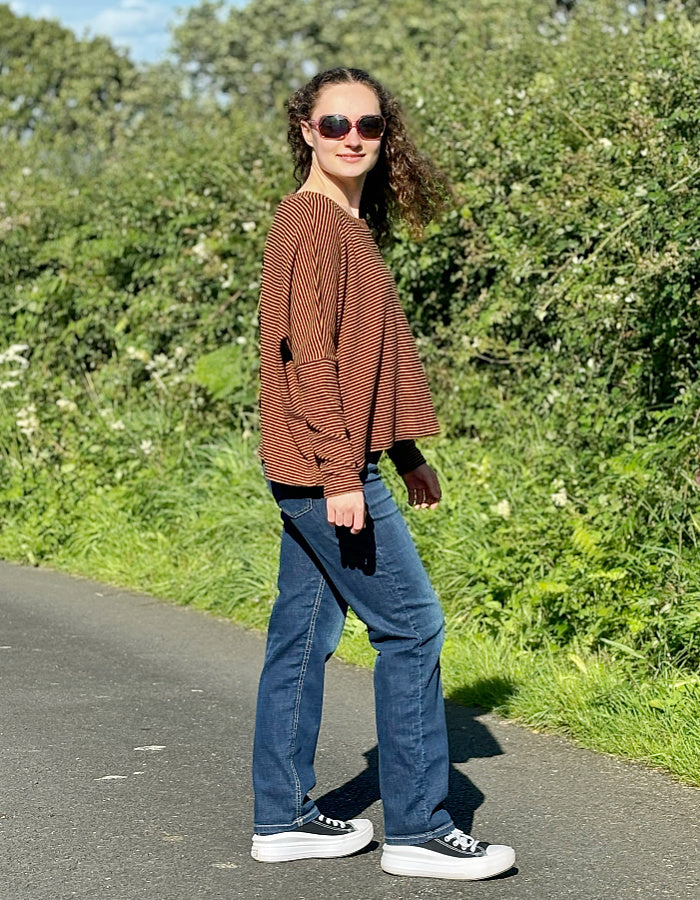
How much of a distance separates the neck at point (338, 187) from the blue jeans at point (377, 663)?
2.39ft

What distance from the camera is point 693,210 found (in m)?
6.77

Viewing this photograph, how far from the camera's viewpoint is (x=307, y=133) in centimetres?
393

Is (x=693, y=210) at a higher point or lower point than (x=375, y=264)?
higher

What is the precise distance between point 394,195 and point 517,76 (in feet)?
20.5

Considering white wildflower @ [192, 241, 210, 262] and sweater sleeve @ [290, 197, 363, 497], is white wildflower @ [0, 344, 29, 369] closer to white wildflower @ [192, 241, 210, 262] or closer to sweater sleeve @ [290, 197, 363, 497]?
white wildflower @ [192, 241, 210, 262]

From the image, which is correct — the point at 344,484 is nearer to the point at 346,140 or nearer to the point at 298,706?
the point at 298,706

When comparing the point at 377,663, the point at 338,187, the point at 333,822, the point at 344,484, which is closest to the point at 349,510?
the point at 344,484

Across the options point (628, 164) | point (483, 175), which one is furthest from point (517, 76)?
point (628, 164)

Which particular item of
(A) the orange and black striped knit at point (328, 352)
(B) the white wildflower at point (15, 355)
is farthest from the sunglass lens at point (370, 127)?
(B) the white wildflower at point (15, 355)

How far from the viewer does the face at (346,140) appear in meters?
3.80

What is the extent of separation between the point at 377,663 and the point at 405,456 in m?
0.62

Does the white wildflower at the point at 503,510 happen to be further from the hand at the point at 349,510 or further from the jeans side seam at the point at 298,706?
the hand at the point at 349,510

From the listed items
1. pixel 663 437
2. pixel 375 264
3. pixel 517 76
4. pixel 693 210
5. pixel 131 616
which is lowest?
pixel 131 616

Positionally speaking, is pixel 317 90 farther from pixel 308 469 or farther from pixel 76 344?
pixel 76 344
